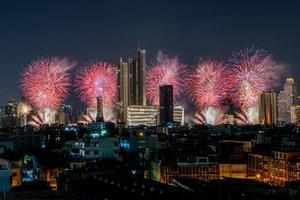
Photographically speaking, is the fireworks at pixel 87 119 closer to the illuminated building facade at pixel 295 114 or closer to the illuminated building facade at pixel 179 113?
the illuminated building facade at pixel 179 113

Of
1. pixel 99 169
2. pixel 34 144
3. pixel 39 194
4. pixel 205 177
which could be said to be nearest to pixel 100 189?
pixel 39 194

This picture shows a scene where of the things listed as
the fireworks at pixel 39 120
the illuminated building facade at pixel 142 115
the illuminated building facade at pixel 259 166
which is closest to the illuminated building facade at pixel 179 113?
the illuminated building facade at pixel 142 115

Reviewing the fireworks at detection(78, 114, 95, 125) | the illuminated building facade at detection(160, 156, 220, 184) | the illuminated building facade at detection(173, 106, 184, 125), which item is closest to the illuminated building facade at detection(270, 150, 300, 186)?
the illuminated building facade at detection(160, 156, 220, 184)

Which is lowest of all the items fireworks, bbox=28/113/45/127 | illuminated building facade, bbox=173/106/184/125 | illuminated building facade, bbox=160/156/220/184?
illuminated building facade, bbox=160/156/220/184

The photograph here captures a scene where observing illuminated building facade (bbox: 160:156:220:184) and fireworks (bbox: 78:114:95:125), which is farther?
fireworks (bbox: 78:114:95:125)

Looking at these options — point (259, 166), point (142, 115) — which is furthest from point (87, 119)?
point (259, 166)

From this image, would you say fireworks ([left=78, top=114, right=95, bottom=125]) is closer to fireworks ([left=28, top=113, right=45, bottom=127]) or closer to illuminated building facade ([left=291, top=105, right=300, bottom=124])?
fireworks ([left=28, top=113, right=45, bottom=127])

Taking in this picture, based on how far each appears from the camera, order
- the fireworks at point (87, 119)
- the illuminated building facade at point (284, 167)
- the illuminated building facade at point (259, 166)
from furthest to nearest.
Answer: the fireworks at point (87, 119) → the illuminated building facade at point (259, 166) → the illuminated building facade at point (284, 167)

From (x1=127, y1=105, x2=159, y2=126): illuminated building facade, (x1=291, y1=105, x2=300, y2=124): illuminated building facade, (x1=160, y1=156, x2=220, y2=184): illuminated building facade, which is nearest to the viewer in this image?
(x1=160, y1=156, x2=220, y2=184): illuminated building facade
